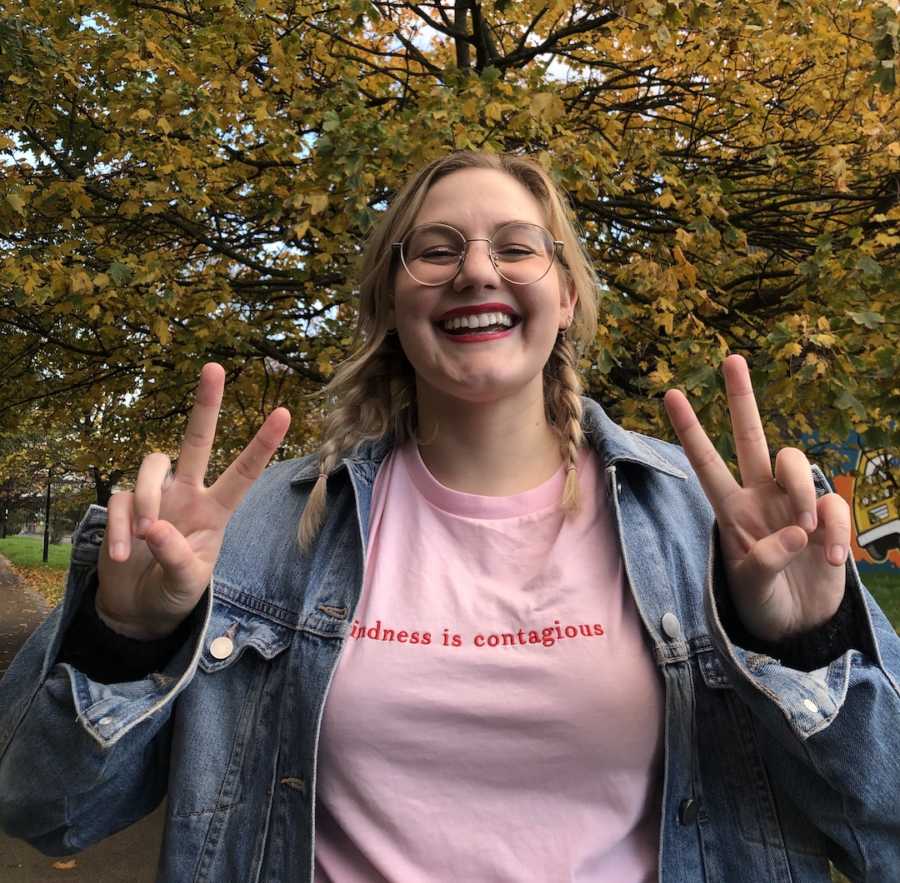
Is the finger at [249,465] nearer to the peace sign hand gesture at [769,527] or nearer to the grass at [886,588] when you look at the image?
the peace sign hand gesture at [769,527]

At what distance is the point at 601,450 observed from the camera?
169cm

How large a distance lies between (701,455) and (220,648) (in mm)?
889

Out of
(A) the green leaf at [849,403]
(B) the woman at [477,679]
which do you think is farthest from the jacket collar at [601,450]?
(A) the green leaf at [849,403]

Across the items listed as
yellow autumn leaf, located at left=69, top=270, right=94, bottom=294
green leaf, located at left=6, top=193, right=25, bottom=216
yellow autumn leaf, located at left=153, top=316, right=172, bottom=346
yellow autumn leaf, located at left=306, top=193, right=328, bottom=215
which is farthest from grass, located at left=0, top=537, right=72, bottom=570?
yellow autumn leaf, located at left=306, top=193, right=328, bottom=215

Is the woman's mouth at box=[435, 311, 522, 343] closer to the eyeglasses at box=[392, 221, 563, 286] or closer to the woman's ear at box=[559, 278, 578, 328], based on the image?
the eyeglasses at box=[392, 221, 563, 286]

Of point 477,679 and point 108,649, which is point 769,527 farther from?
point 108,649

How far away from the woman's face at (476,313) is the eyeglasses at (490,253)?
0.01 m

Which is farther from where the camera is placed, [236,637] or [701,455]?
[236,637]

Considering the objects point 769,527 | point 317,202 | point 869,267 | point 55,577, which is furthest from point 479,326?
point 55,577

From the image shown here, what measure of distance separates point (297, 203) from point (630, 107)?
7.66 feet

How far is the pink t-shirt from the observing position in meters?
1.33

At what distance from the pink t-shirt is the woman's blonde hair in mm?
378

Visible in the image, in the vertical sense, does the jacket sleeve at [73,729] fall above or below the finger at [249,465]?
below

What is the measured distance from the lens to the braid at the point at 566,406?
1644 mm
